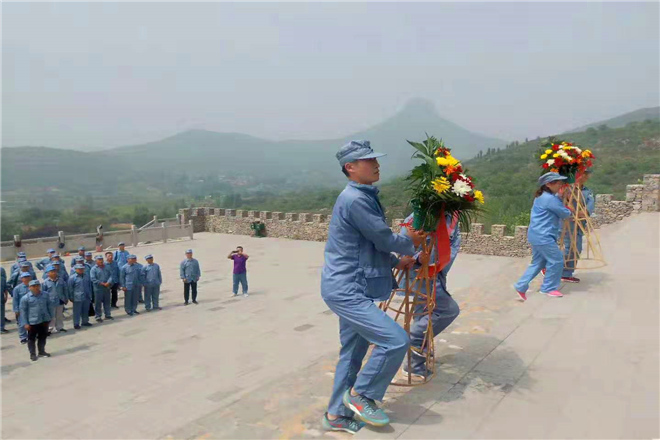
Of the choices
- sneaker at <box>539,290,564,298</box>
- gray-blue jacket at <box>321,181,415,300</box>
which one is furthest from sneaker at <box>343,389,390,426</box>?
sneaker at <box>539,290,564,298</box>

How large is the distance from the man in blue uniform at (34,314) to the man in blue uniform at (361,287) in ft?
20.4

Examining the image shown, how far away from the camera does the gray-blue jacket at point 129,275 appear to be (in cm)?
1078

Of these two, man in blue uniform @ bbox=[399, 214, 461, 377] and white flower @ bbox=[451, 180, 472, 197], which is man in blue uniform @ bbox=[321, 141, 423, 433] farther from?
man in blue uniform @ bbox=[399, 214, 461, 377]

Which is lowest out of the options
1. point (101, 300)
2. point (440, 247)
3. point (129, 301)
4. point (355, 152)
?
point (129, 301)

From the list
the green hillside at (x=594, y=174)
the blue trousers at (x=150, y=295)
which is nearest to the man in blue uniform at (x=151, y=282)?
the blue trousers at (x=150, y=295)

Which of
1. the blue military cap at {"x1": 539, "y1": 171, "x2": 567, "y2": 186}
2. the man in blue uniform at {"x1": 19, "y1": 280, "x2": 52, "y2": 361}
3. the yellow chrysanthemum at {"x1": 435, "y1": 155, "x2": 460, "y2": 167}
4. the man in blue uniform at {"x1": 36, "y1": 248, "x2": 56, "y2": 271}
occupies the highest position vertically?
the yellow chrysanthemum at {"x1": 435, "y1": 155, "x2": 460, "y2": 167}

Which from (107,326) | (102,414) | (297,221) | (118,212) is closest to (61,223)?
(118,212)

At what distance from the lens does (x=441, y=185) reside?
12.6 feet

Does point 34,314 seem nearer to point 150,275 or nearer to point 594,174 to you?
point 150,275

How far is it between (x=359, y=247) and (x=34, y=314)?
21.8ft

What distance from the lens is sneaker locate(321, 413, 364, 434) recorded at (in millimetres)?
3555

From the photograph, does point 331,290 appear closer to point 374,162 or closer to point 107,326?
point 374,162

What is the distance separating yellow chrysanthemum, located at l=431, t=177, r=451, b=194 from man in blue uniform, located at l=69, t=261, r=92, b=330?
8304 mm

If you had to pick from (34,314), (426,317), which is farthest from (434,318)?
(34,314)
